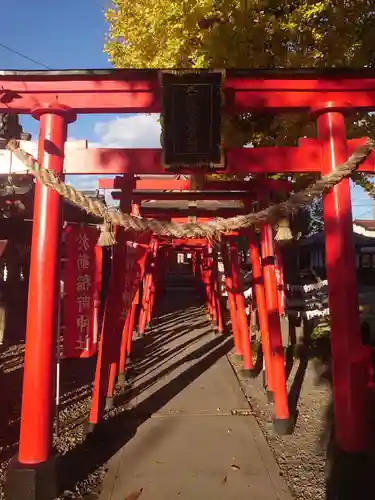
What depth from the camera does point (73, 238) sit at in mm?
4902

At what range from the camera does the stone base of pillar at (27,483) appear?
324cm

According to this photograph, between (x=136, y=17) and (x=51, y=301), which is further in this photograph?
(x=136, y=17)

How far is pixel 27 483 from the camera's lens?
10.7ft

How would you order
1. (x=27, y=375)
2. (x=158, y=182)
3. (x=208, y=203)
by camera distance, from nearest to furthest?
(x=27, y=375)
(x=158, y=182)
(x=208, y=203)

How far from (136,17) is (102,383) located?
6.87 m

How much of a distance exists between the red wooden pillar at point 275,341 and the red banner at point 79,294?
2.12m

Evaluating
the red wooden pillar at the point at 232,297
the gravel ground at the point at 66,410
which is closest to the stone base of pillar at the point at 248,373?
the red wooden pillar at the point at 232,297

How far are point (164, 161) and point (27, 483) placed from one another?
9.05ft

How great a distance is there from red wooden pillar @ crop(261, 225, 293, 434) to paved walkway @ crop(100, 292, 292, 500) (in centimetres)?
33

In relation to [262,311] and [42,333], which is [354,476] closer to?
[262,311]

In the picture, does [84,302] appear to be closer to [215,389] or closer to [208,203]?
[215,389]

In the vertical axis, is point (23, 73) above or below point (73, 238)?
above

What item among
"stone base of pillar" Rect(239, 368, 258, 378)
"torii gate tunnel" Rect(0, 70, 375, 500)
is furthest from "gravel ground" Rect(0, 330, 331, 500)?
"torii gate tunnel" Rect(0, 70, 375, 500)

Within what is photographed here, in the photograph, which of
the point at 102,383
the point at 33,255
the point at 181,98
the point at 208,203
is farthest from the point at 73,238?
the point at 208,203
